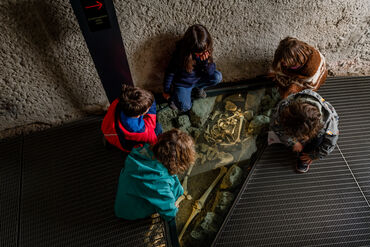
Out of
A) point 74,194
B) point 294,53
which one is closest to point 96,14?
point 74,194

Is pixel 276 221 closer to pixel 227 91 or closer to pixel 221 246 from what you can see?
pixel 221 246

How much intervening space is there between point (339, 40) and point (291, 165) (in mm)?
1719

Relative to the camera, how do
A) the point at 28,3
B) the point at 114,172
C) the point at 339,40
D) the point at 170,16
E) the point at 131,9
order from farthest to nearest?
1. the point at 339,40
2. the point at 114,172
3. the point at 170,16
4. the point at 131,9
5. the point at 28,3

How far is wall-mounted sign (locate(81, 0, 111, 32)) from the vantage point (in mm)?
1852

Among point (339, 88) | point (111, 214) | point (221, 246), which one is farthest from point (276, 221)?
point (339, 88)

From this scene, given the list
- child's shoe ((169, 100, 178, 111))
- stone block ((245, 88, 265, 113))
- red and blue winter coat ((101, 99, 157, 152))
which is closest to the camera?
red and blue winter coat ((101, 99, 157, 152))

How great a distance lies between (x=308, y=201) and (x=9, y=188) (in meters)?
3.10

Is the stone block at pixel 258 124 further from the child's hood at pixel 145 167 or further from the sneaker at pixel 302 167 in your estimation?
the child's hood at pixel 145 167

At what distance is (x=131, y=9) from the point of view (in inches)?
88.0

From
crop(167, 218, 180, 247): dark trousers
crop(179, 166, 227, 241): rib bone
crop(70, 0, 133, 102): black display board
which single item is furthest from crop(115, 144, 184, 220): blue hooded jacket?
crop(70, 0, 133, 102): black display board

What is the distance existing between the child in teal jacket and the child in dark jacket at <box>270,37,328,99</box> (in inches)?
55.5

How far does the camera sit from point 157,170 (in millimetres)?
1826

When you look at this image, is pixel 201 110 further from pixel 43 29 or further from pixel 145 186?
pixel 43 29

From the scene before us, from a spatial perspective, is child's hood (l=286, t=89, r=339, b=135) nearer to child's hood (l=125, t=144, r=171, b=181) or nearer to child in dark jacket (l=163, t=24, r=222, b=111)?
child in dark jacket (l=163, t=24, r=222, b=111)
